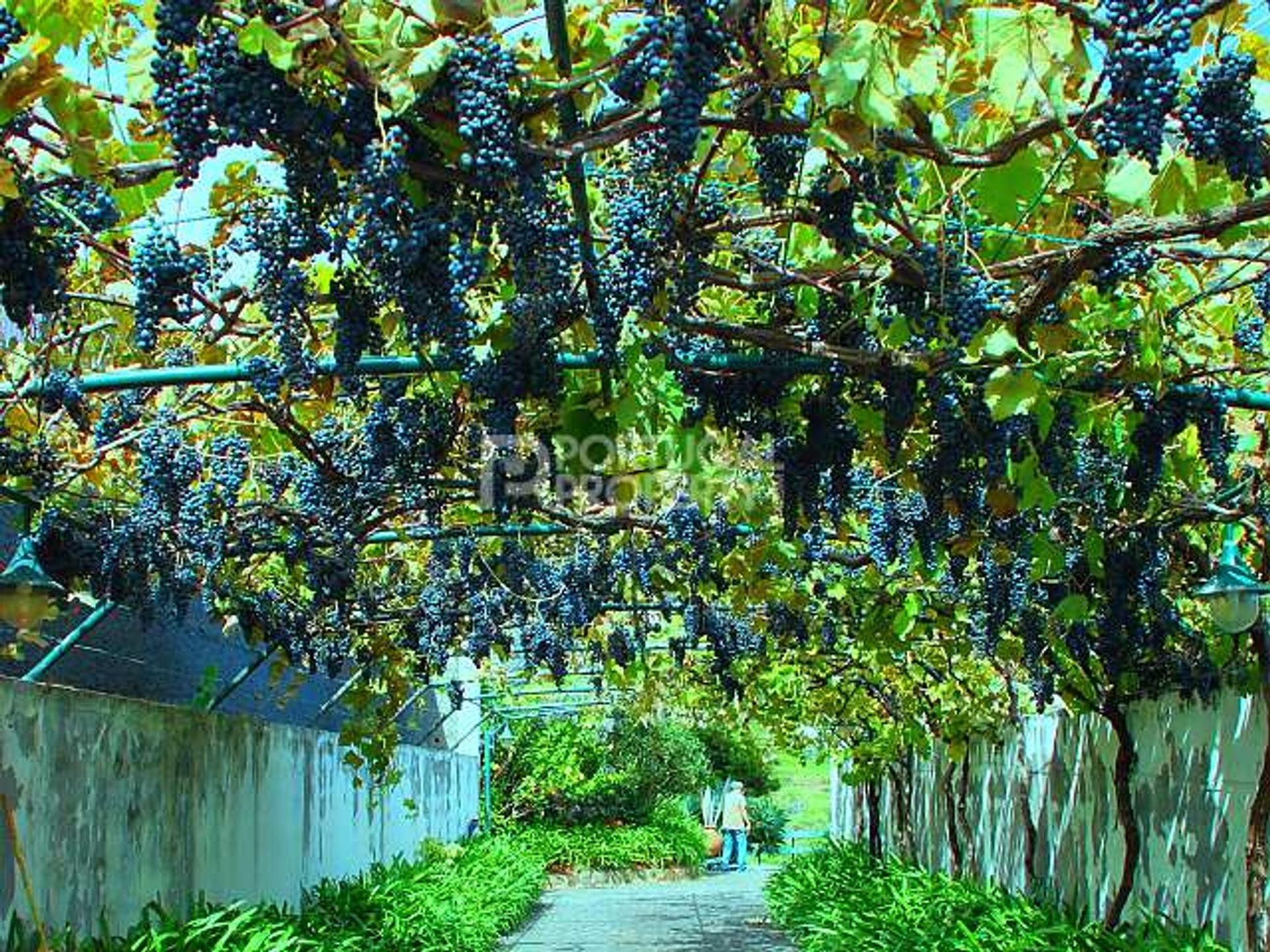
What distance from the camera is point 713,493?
8.09 metres

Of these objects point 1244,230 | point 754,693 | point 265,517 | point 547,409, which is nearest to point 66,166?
point 547,409

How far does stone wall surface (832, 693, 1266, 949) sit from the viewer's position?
761cm

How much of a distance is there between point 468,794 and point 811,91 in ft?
74.9

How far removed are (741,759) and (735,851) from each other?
212 inches

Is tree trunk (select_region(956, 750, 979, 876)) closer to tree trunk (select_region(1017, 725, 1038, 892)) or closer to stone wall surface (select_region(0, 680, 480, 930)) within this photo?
tree trunk (select_region(1017, 725, 1038, 892))

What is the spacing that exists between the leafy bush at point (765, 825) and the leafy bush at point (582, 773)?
9.59 m

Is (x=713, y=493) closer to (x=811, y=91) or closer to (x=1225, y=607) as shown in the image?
(x=1225, y=607)

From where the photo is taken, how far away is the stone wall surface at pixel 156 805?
257 inches

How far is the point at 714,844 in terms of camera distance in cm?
3578

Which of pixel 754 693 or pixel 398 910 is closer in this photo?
pixel 398 910

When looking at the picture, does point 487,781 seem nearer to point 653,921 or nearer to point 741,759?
point 653,921

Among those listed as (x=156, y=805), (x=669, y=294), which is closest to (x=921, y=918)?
(x=156, y=805)

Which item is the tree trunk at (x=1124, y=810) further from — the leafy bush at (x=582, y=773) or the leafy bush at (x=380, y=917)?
the leafy bush at (x=582, y=773)

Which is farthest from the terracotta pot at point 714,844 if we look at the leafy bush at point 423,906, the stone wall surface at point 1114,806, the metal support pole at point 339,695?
the metal support pole at point 339,695
